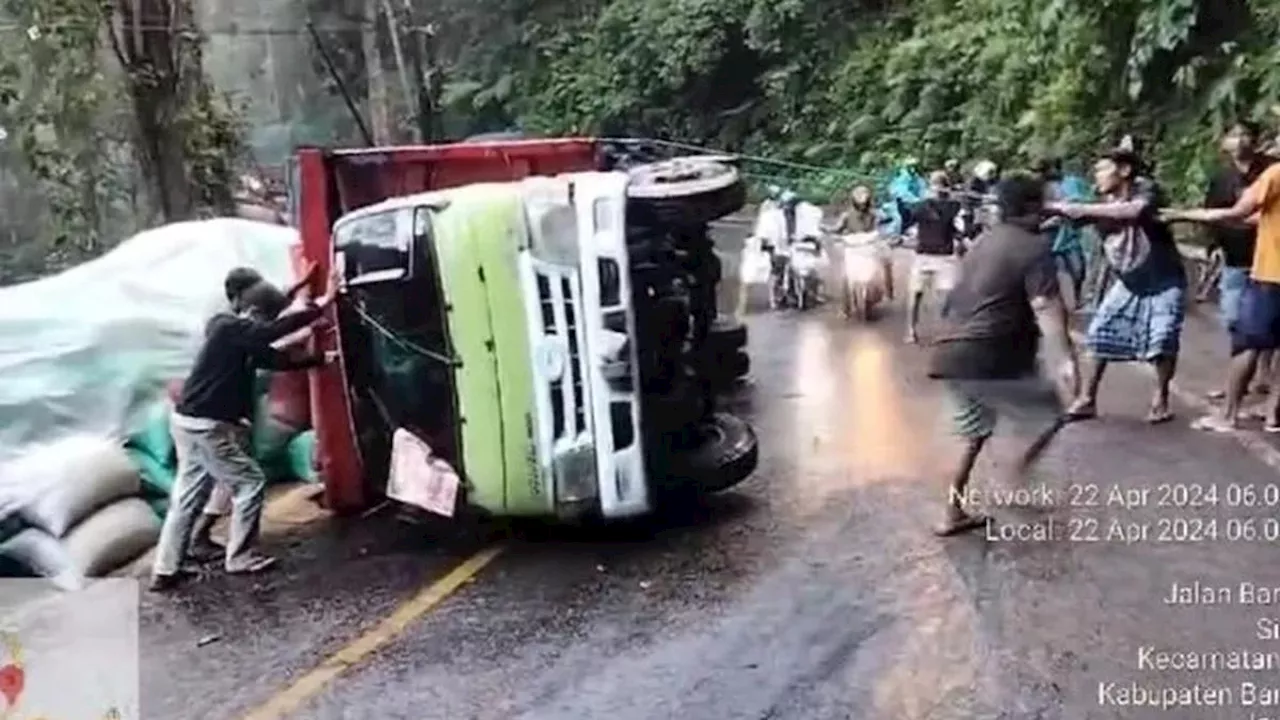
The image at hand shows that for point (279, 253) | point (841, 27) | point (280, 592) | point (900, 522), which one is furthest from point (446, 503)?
point (841, 27)

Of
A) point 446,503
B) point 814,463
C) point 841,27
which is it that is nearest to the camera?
point 841,27

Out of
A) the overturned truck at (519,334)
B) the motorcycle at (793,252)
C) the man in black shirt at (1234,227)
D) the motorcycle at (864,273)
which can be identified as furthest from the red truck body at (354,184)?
the man in black shirt at (1234,227)

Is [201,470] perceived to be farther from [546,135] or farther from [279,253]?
[546,135]

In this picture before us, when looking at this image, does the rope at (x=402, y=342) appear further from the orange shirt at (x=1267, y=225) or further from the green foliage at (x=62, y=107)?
the orange shirt at (x=1267, y=225)

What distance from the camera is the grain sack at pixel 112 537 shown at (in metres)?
2.08

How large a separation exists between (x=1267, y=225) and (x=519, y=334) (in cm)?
91

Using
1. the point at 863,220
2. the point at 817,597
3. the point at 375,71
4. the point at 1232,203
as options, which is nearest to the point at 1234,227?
the point at 1232,203

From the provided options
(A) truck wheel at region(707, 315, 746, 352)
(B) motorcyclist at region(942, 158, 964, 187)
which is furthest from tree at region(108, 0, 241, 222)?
(B) motorcyclist at region(942, 158, 964, 187)

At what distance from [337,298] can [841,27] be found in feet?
2.50

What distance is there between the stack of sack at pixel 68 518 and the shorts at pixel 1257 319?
1.32 m

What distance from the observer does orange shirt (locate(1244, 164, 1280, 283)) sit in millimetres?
1900

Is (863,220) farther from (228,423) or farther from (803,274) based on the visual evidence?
(228,423)

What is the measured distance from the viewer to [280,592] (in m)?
2.14

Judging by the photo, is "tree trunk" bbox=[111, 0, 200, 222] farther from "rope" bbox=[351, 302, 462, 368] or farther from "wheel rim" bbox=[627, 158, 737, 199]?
"wheel rim" bbox=[627, 158, 737, 199]
